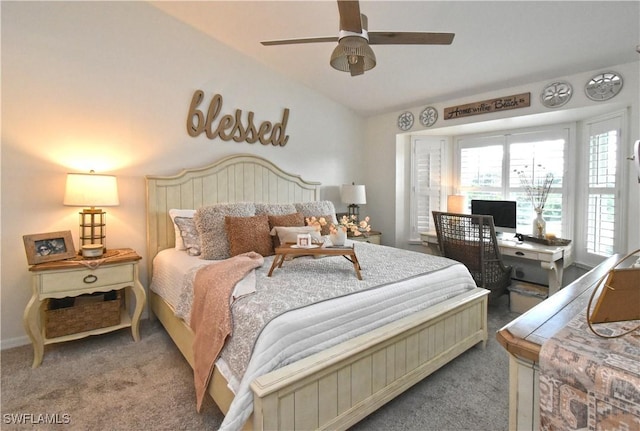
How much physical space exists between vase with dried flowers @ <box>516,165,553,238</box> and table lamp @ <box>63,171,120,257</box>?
13.7 ft

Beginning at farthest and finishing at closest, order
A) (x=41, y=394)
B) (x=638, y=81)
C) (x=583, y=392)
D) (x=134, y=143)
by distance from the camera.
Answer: (x=134, y=143) < (x=638, y=81) < (x=41, y=394) < (x=583, y=392)

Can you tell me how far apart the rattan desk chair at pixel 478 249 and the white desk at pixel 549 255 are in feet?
0.70

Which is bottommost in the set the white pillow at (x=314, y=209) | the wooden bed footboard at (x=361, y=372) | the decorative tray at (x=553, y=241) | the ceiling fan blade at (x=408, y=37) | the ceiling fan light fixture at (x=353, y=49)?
the wooden bed footboard at (x=361, y=372)

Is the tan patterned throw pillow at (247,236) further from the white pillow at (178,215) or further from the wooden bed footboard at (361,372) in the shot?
the wooden bed footboard at (361,372)

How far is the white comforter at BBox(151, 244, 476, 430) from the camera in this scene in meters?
1.42

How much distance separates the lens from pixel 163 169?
3.28 meters

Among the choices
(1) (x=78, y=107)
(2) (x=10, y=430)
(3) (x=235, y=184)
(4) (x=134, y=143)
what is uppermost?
(1) (x=78, y=107)

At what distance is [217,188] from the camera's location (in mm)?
3525

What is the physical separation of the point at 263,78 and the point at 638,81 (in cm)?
353

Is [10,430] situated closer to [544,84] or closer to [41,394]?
[41,394]

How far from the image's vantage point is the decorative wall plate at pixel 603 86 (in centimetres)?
278

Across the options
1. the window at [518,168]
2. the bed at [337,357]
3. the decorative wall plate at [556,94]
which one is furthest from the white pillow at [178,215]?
the decorative wall plate at [556,94]

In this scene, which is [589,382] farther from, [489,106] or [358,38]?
[489,106]

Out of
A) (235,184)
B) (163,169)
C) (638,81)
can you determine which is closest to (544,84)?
(638,81)
